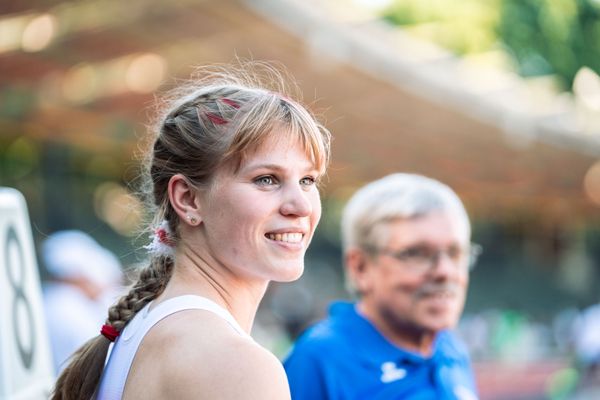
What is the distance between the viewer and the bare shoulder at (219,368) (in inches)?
60.4

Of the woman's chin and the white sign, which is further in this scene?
the white sign

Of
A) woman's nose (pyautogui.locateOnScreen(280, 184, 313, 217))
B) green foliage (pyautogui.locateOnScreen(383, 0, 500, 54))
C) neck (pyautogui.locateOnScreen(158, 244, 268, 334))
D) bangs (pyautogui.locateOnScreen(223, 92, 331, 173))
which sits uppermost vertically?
bangs (pyautogui.locateOnScreen(223, 92, 331, 173))

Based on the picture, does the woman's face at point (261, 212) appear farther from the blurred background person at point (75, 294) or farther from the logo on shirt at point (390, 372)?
the blurred background person at point (75, 294)

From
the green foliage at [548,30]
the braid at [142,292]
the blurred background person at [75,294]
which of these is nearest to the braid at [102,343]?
the braid at [142,292]

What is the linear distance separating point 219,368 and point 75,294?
477 centimetres

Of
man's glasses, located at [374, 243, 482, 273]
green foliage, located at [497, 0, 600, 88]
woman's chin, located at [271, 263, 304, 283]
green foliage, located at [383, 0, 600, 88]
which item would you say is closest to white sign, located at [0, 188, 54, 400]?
woman's chin, located at [271, 263, 304, 283]

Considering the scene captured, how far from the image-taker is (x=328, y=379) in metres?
2.98

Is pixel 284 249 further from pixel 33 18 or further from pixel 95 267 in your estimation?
pixel 33 18

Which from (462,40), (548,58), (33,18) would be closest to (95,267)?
(33,18)

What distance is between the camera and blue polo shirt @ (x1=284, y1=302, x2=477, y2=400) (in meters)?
3.00

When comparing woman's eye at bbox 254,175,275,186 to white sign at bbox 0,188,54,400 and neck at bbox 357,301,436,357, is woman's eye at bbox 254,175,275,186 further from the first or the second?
neck at bbox 357,301,436,357

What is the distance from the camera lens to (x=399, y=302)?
3.25m

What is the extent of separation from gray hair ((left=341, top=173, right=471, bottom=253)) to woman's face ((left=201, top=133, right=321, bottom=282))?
1.49 m

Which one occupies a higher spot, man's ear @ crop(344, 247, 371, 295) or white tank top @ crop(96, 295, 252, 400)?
white tank top @ crop(96, 295, 252, 400)
